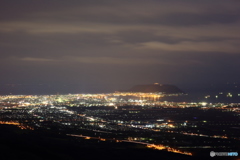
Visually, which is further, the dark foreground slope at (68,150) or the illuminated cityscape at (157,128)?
the illuminated cityscape at (157,128)

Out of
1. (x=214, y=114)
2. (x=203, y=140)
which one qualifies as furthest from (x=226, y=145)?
(x=214, y=114)

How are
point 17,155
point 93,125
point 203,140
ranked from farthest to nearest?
point 93,125 → point 203,140 → point 17,155

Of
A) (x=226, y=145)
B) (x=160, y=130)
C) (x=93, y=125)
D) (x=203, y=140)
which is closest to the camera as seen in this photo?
(x=226, y=145)

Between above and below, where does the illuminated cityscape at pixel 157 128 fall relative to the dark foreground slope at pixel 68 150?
above

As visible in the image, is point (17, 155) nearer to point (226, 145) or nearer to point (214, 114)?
point (226, 145)

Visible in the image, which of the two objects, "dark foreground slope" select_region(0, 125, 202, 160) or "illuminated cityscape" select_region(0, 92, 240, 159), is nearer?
"dark foreground slope" select_region(0, 125, 202, 160)

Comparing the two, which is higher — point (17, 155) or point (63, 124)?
point (63, 124)

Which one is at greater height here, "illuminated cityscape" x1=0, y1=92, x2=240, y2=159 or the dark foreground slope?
"illuminated cityscape" x1=0, y1=92, x2=240, y2=159

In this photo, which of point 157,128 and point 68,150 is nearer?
point 68,150

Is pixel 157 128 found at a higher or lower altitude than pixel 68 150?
higher

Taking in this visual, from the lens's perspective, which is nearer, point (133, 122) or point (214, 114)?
point (133, 122)
